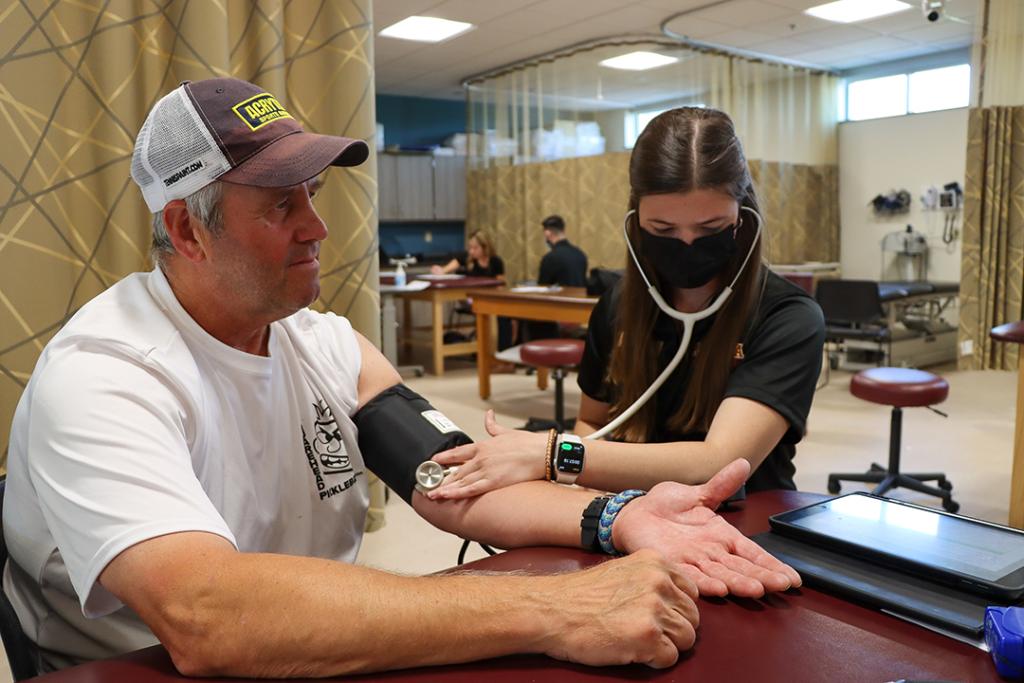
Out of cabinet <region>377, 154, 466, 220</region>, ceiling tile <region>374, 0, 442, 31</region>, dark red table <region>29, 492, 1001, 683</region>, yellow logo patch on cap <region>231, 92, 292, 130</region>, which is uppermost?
ceiling tile <region>374, 0, 442, 31</region>

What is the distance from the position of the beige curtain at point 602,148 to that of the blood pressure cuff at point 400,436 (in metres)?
5.78

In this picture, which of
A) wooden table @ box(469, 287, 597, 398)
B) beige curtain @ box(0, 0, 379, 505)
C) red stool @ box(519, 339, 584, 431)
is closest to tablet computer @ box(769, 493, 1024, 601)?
beige curtain @ box(0, 0, 379, 505)

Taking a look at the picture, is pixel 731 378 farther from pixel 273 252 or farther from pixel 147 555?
pixel 147 555

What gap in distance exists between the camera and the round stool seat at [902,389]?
307 cm

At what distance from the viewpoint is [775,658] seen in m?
0.70

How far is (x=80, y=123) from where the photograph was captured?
1.96 meters

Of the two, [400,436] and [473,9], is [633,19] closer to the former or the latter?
[473,9]

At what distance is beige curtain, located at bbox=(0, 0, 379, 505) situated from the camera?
1848 mm

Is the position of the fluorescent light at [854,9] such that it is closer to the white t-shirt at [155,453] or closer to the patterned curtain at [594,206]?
the patterned curtain at [594,206]

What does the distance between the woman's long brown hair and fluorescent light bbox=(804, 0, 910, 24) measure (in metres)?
5.14

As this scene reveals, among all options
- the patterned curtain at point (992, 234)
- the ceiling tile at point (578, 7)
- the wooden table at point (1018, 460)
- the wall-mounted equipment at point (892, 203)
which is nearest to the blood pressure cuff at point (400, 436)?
the wooden table at point (1018, 460)

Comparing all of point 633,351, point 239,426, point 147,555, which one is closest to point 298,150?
point 239,426

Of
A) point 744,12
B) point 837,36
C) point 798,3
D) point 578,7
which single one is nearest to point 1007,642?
point 578,7

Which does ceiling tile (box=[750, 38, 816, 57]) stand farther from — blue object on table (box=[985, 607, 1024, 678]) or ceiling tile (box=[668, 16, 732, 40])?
blue object on table (box=[985, 607, 1024, 678])
